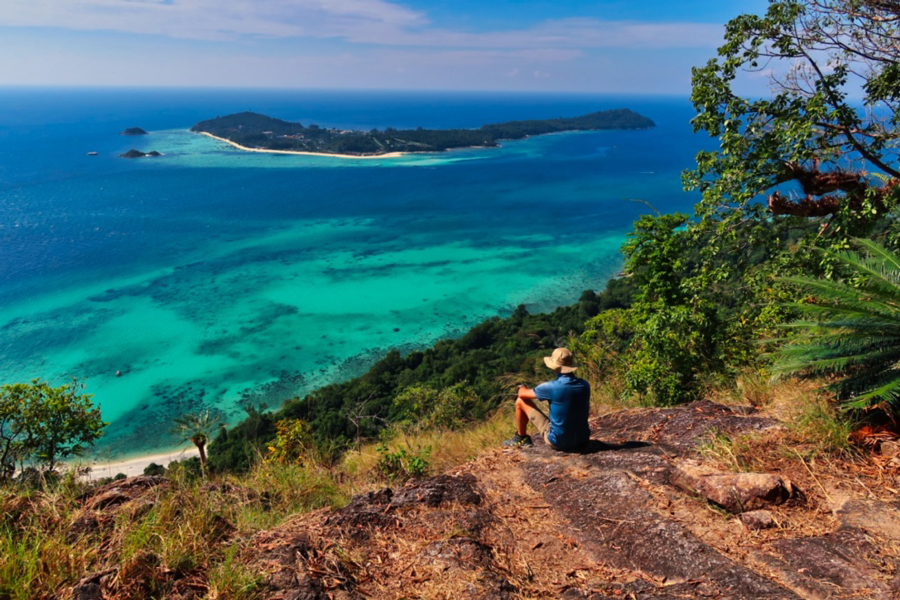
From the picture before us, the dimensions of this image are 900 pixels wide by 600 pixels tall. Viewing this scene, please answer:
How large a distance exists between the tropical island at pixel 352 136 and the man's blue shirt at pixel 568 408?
107893 millimetres

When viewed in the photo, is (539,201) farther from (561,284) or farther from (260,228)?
(260,228)

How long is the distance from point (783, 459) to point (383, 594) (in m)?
3.08

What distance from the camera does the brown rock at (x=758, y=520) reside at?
3137 millimetres

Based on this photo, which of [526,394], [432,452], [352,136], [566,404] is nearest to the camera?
[566,404]

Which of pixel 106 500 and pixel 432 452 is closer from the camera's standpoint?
pixel 106 500

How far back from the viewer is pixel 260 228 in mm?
56312

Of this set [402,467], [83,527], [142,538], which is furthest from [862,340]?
[83,527]

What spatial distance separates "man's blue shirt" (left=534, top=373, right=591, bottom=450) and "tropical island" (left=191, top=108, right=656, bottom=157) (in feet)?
354

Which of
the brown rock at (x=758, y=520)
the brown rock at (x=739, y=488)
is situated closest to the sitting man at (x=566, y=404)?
the brown rock at (x=739, y=488)

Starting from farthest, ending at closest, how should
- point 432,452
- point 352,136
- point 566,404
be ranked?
point 352,136 → point 432,452 → point 566,404

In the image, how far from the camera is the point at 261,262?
1804 inches

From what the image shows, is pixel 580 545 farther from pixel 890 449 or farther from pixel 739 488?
pixel 890 449

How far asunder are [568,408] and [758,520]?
173 cm

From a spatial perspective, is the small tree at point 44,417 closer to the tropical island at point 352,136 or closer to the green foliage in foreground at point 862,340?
the green foliage in foreground at point 862,340
